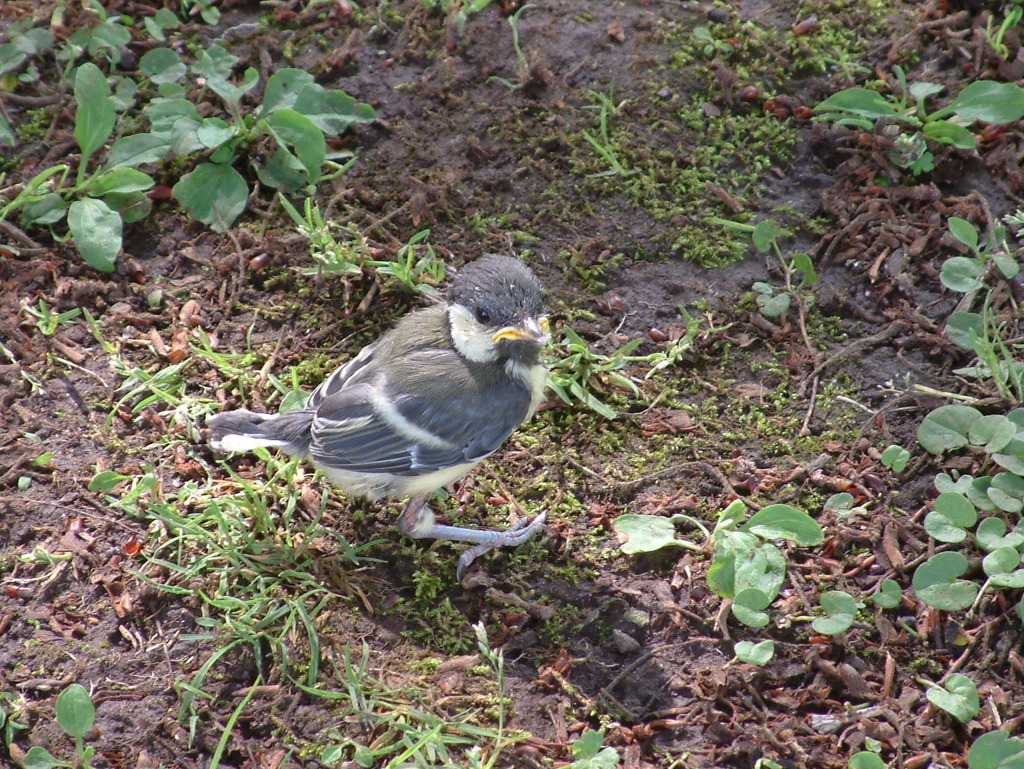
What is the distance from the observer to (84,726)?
2.61 meters

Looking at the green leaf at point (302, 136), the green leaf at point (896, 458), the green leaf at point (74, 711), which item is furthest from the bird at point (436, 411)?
the green leaf at point (896, 458)

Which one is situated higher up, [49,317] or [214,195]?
[214,195]

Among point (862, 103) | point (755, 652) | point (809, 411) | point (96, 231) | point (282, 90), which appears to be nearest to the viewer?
point (755, 652)

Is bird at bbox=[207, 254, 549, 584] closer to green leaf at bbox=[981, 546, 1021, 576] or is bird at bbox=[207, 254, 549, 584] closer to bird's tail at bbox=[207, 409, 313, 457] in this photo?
bird's tail at bbox=[207, 409, 313, 457]

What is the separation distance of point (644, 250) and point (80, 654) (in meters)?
2.59

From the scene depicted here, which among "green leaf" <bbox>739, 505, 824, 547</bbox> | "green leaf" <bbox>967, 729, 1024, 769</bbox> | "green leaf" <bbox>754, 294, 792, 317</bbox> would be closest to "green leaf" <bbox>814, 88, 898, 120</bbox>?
"green leaf" <bbox>754, 294, 792, 317</bbox>

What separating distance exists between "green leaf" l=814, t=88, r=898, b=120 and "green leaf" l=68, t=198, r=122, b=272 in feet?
10.1

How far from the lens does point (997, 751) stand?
2457mm

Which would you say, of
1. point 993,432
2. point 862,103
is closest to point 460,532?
point 993,432

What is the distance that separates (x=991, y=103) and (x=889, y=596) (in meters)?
2.15

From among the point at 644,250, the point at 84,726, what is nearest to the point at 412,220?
the point at 644,250

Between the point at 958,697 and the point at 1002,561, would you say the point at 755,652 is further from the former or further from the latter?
the point at 1002,561

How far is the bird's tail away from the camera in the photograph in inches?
119

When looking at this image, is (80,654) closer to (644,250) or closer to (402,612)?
(402,612)
